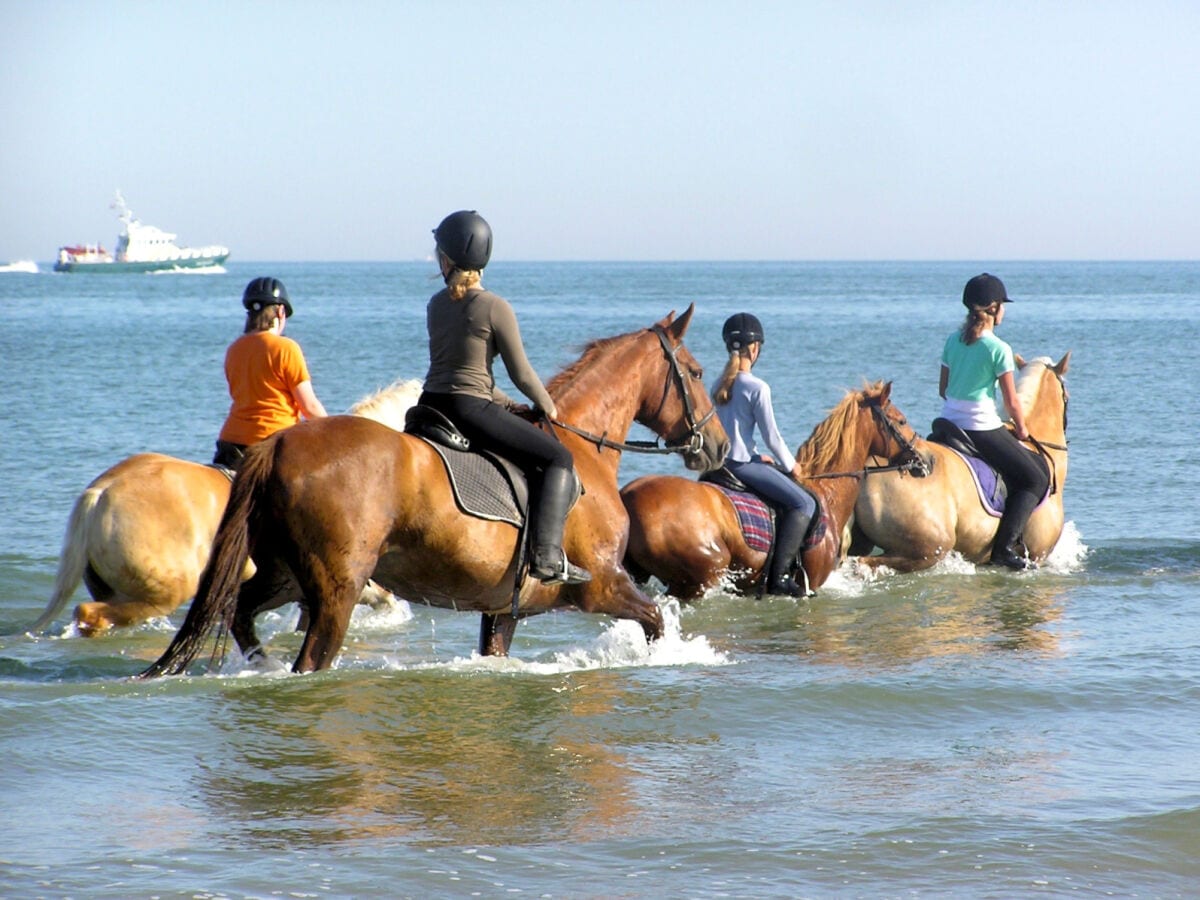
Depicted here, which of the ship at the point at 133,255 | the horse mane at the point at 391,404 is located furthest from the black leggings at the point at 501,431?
the ship at the point at 133,255

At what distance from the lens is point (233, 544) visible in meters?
7.11

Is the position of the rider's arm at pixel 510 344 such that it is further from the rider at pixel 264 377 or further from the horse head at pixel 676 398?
the rider at pixel 264 377

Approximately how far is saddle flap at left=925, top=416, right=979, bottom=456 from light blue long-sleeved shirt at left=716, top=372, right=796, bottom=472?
7.06 ft

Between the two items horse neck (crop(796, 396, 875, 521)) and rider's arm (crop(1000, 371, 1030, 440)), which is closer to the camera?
horse neck (crop(796, 396, 875, 521))

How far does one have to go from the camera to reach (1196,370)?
3684cm

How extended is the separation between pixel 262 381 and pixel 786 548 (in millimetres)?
3762

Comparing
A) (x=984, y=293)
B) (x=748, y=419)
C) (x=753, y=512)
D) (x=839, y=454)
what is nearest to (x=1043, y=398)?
(x=984, y=293)

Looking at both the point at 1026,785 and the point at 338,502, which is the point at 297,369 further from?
the point at 1026,785

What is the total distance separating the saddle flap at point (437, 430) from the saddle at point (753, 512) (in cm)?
306

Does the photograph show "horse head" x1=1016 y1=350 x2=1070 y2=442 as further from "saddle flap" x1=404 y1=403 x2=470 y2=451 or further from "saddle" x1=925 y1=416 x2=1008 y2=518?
"saddle flap" x1=404 y1=403 x2=470 y2=451

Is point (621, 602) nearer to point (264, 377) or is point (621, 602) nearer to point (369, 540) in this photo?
point (369, 540)

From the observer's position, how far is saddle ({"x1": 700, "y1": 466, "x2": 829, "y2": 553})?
10.2 metres

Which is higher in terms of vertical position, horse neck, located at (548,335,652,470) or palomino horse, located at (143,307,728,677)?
horse neck, located at (548,335,652,470)

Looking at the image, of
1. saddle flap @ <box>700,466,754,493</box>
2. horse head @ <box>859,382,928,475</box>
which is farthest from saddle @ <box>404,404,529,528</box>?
horse head @ <box>859,382,928,475</box>
